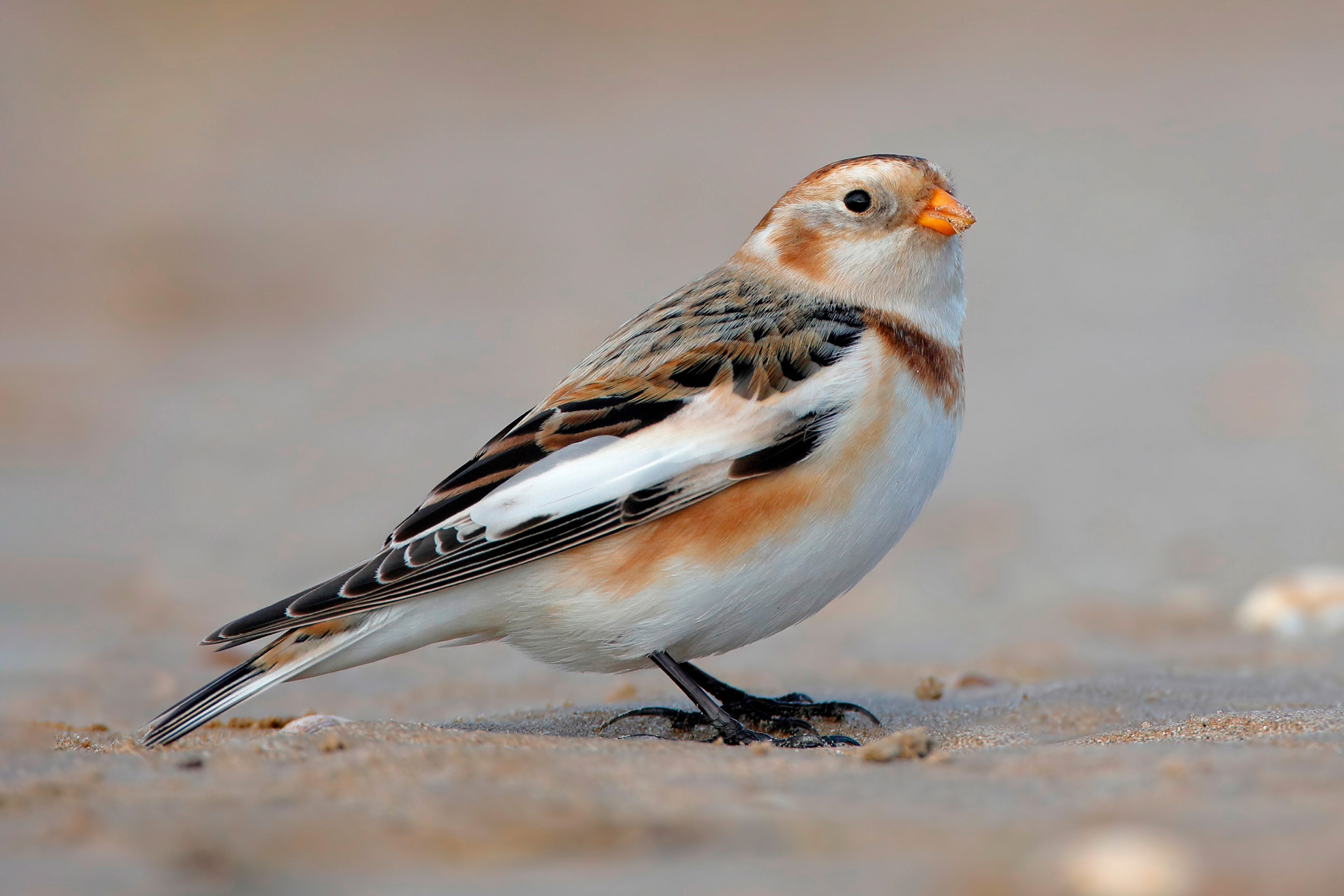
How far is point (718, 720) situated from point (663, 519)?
66 cm

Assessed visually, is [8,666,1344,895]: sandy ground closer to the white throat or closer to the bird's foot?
the bird's foot

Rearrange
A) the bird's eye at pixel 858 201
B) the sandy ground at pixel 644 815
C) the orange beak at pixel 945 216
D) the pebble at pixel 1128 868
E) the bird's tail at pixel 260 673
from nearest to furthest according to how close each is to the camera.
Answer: the pebble at pixel 1128 868 < the sandy ground at pixel 644 815 < the bird's tail at pixel 260 673 < the orange beak at pixel 945 216 < the bird's eye at pixel 858 201

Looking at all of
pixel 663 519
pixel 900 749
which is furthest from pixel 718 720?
pixel 900 749

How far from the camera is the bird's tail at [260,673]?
351 centimetres

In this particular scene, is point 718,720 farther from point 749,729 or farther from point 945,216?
point 945,216

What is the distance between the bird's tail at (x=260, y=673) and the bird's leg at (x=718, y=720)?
0.86 metres

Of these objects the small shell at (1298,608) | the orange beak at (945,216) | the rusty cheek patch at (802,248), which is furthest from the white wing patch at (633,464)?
the small shell at (1298,608)

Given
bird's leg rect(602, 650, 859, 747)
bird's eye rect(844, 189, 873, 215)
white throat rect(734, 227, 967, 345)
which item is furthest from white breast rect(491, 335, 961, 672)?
bird's eye rect(844, 189, 873, 215)

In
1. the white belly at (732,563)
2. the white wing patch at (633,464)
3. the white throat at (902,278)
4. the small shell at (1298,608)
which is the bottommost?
the small shell at (1298,608)

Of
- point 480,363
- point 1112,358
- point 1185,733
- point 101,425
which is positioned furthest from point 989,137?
point 1185,733

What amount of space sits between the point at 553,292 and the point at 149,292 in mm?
3512

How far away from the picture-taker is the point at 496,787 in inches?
99.9

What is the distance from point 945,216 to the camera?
423 cm

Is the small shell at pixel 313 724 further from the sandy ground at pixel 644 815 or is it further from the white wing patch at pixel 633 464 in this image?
the white wing patch at pixel 633 464
